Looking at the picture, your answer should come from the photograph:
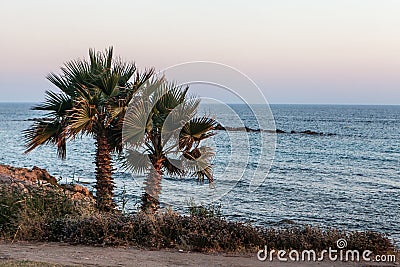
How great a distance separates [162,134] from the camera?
13.9m

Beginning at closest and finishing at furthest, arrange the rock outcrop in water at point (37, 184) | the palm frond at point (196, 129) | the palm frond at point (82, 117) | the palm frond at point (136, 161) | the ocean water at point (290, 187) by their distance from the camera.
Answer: the rock outcrop in water at point (37, 184)
the palm frond at point (82, 117)
the palm frond at point (196, 129)
the palm frond at point (136, 161)
the ocean water at point (290, 187)

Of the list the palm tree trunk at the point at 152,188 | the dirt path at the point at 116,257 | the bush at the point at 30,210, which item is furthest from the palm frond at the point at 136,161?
the dirt path at the point at 116,257

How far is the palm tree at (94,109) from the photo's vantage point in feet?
45.6

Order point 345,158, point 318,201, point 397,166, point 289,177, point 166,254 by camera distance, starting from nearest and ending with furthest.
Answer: point 166,254 < point 318,201 < point 289,177 < point 397,166 < point 345,158

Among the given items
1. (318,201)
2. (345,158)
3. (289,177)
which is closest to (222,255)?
(318,201)

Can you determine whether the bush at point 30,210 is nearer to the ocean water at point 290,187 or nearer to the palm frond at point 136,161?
the ocean water at point 290,187

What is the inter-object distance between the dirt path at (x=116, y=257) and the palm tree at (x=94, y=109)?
4375mm

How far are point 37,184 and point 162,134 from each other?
330 centimetres

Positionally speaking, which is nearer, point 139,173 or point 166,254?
point 166,254

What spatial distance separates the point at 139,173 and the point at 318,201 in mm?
14140

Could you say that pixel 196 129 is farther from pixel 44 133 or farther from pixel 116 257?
pixel 116 257

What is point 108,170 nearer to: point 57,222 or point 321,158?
point 57,222

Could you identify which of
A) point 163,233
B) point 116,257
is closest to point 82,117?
point 163,233

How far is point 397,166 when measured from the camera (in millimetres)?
42938
